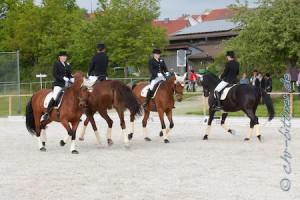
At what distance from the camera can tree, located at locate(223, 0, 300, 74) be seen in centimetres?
3362

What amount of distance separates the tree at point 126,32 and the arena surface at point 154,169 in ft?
98.0

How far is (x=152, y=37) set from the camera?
160 feet

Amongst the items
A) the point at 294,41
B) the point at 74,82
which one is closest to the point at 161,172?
the point at 74,82

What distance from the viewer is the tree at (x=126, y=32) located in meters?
48.1

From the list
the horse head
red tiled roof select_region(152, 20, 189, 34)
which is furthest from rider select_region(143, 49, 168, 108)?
red tiled roof select_region(152, 20, 189, 34)

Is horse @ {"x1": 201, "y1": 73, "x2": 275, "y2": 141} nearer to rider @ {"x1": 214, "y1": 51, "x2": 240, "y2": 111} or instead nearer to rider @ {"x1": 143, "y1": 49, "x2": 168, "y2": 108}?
rider @ {"x1": 214, "y1": 51, "x2": 240, "y2": 111}

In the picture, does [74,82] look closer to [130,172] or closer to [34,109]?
[34,109]

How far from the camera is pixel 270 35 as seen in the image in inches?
1325

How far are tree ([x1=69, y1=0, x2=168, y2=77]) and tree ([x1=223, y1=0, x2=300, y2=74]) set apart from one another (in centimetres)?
1339

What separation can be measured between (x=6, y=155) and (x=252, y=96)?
6864 mm

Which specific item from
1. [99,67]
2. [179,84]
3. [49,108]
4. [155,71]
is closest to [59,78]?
[49,108]

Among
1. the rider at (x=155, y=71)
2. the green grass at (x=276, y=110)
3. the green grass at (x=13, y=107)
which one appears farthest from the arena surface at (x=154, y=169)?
the green grass at (x=13, y=107)

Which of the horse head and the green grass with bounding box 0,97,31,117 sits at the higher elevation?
the horse head

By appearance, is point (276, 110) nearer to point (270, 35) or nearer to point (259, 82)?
point (259, 82)
